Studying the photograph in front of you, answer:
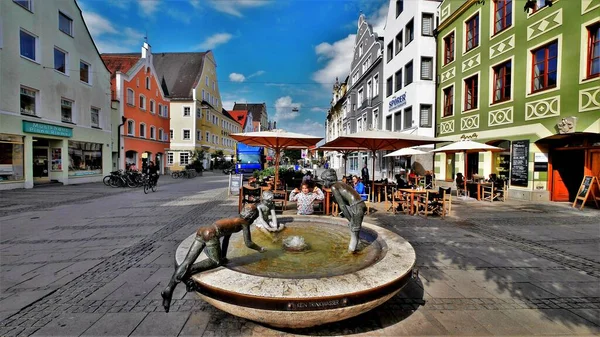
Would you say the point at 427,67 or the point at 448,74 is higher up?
the point at 427,67

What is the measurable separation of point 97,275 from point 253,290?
10.7 ft

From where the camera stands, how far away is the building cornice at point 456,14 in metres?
15.7

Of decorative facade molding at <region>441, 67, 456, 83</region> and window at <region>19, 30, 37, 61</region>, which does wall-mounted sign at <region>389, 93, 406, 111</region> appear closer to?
decorative facade molding at <region>441, 67, 456, 83</region>

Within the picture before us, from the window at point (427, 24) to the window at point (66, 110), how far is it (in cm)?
2443

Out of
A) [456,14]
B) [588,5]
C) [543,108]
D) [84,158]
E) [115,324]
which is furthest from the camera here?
[84,158]

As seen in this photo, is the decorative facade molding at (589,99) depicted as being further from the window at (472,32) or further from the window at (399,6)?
the window at (399,6)

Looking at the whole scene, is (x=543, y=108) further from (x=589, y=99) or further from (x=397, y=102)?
(x=397, y=102)

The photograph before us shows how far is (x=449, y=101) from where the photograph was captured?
17.8 metres

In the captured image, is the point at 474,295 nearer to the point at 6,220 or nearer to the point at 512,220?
the point at 512,220

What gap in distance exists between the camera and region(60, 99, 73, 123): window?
59.1 feet

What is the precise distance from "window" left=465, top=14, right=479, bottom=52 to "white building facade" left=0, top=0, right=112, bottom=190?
81.8ft

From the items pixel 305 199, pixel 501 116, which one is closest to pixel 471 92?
pixel 501 116

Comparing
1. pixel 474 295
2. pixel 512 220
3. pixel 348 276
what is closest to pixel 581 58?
pixel 512 220

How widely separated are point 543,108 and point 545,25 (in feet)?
11.4
